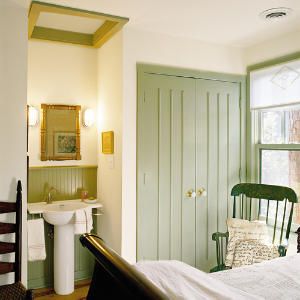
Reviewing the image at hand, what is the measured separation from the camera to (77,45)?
3.57m

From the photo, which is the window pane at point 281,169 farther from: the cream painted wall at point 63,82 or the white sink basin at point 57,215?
the white sink basin at point 57,215

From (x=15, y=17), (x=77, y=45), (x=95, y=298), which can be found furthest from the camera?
(x=77, y=45)

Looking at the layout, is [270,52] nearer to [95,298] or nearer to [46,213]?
[46,213]

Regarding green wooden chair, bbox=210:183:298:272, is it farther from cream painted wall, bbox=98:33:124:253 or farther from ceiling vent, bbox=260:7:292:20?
ceiling vent, bbox=260:7:292:20

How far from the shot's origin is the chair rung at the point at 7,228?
2.44 m

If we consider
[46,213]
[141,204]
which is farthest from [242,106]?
[46,213]

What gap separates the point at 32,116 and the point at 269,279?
8.36ft

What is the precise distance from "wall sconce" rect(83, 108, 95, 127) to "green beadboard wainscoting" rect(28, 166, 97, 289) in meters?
0.45

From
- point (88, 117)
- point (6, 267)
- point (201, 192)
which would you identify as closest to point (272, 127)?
point (201, 192)

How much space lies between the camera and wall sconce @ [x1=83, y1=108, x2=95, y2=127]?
11.9 feet

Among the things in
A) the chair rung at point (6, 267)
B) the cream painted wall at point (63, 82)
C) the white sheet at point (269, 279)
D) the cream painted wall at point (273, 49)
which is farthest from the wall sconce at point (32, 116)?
the white sheet at point (269, 279)

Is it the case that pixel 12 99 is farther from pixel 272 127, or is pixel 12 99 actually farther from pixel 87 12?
pixel 272 127

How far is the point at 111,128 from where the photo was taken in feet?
10.8

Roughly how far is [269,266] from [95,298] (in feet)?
3.63
